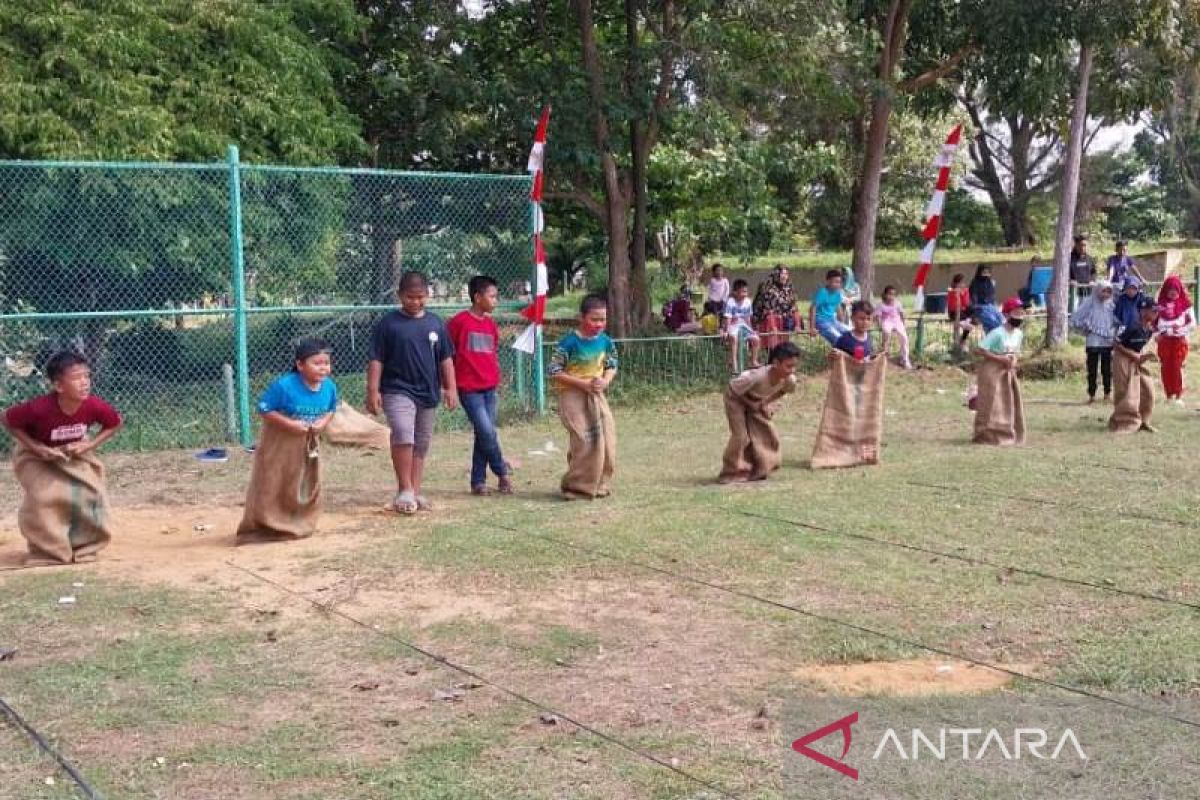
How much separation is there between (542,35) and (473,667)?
12979 mm

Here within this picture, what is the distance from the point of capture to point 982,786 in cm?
400

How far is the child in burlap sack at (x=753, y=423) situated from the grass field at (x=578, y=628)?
347 millimetres

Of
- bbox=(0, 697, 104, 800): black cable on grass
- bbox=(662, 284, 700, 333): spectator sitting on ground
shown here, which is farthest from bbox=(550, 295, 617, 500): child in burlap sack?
bbox=(662, 284, 700, 333): spectator sitting on ground

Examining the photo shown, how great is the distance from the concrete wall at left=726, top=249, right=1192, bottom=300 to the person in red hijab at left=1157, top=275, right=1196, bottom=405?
13.1 metres

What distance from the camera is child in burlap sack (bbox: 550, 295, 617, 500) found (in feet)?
29.6

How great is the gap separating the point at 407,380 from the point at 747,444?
2.68m

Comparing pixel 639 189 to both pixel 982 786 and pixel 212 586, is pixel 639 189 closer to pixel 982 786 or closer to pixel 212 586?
pixel 212 586

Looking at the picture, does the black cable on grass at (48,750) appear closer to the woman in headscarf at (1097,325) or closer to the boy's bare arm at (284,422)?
the boy's bare arm at (284,422)

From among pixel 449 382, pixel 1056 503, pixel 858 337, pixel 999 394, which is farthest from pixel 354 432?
pixel 1056 503

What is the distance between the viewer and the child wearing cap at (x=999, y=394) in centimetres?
1138

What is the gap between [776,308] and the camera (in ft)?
55.5

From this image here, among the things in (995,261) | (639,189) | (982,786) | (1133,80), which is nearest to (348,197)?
(639,189)

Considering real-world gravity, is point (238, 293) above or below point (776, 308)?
above

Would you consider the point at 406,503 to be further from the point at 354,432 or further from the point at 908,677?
the point at 908,677
